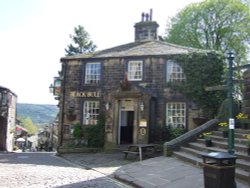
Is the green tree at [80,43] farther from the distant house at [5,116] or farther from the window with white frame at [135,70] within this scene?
the window with white frame at [135,70]

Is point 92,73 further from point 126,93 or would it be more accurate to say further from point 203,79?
point 203,79

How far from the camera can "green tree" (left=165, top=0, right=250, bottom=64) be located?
3347 cm

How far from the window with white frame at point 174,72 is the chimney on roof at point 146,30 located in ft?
15.8

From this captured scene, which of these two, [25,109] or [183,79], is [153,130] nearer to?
[183,79]

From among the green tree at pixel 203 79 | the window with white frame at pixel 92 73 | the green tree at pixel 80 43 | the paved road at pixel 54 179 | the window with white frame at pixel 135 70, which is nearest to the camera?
the paved road at pixel 54 179

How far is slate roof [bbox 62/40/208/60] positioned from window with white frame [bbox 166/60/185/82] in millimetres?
737

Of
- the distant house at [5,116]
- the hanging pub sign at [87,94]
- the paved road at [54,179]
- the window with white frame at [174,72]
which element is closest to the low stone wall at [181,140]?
the paved road at [54,179]

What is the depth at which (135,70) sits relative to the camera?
2198 cm

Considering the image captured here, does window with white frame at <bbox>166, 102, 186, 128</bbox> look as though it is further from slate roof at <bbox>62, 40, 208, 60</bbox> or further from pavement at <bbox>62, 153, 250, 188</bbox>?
pavement at <bbox>62, 153, 250, 188</bbox>

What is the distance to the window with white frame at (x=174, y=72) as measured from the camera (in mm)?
21344

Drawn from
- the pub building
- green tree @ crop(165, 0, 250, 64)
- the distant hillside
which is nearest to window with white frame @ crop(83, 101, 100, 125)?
the pub building

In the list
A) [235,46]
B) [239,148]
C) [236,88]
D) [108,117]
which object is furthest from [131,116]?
[235,46]

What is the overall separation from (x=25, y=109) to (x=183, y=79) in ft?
435

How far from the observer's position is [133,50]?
75.5 ft
